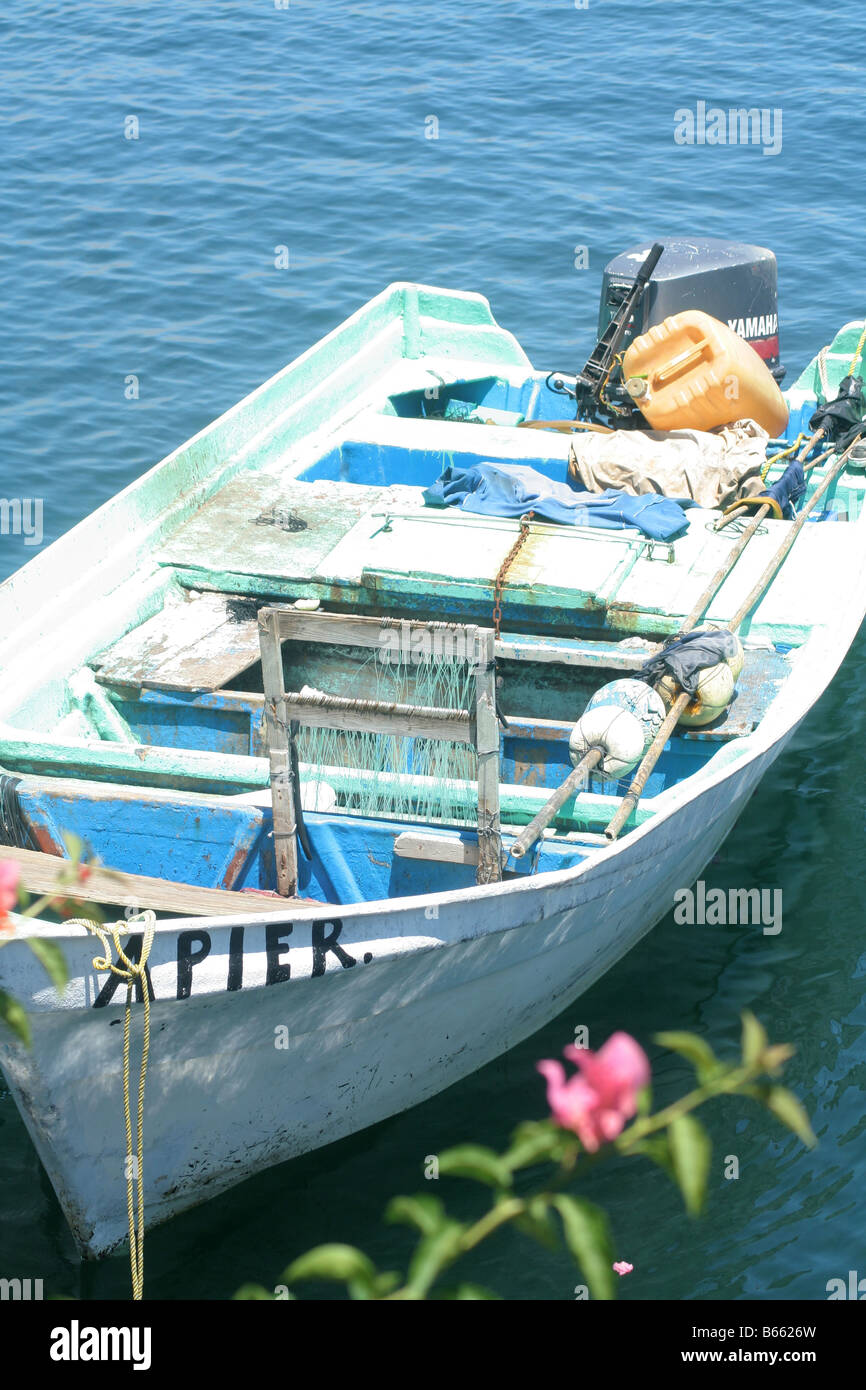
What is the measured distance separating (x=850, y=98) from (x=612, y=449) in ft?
42.4

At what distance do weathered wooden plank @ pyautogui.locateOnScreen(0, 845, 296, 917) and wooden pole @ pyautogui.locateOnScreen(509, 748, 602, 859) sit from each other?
0.93m

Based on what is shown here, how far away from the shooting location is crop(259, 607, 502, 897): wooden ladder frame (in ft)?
17.9

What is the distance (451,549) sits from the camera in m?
7.80

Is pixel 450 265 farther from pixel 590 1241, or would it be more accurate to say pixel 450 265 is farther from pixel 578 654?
pixel 590 1241

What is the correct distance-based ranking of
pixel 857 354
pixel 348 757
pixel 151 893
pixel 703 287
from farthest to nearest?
pixel 857 354
pixel 703 287
pixel 348 757
pixel 151 893

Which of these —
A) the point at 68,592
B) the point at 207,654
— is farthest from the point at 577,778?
the point at 68,592

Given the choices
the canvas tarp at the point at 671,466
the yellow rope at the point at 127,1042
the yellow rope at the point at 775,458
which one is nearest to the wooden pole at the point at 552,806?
the yellow rope at the point at 127,1042

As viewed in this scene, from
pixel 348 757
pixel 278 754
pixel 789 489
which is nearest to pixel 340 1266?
pixel 278 754

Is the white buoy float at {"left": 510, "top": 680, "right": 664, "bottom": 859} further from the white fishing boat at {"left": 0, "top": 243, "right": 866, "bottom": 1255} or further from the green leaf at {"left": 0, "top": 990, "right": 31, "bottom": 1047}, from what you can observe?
the green leaf at {"left": 0, "top": 990, "right": 31, "bottom": 1047}

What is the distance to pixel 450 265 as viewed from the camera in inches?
625

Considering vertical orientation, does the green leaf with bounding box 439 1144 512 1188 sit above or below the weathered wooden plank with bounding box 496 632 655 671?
below

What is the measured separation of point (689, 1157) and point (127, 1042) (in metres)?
3.81

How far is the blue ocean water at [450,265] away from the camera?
19.2 feet

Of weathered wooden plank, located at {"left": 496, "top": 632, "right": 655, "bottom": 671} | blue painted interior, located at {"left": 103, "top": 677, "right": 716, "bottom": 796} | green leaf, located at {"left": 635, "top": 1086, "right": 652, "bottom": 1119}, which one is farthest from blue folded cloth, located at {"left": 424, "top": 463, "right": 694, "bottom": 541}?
green leaf, located at {"left": 635, "top": 1086, "right": 652, "bottom": 1119}
